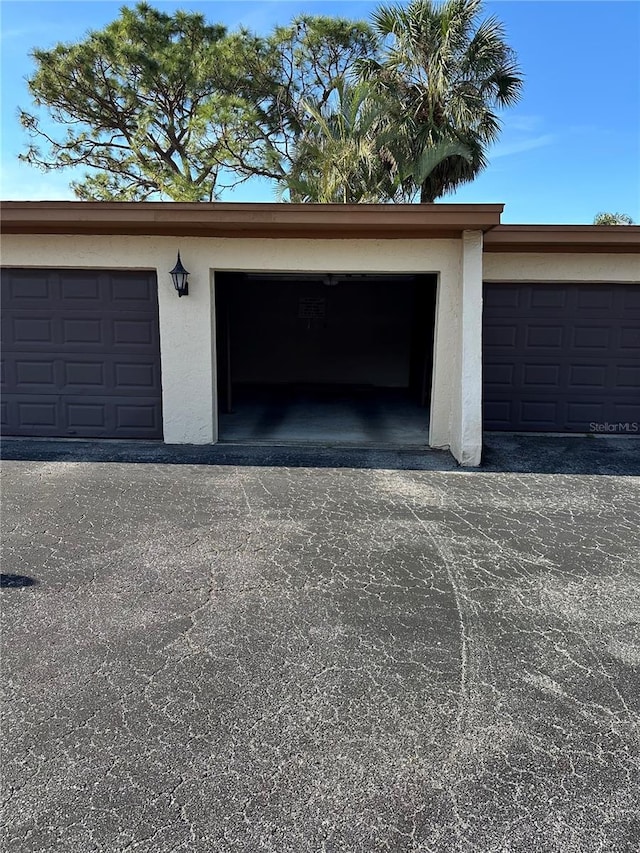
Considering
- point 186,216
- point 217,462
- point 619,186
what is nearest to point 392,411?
Answer: point 217,462

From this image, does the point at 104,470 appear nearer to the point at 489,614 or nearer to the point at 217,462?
the point at 217,462

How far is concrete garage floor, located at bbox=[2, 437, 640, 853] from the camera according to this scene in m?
1.85

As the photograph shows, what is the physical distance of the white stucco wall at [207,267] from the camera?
6648 millimetres

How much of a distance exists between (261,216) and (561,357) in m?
4.56

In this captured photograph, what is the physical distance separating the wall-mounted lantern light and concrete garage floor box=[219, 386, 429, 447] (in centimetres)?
207

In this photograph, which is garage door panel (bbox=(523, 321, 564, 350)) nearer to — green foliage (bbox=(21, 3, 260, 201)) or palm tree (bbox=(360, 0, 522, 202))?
palm tree (bbox=(360, 0, 522, 202))

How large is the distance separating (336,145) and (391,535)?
410 inches

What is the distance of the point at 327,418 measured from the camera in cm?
913

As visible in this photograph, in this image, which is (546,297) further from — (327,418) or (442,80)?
(442,80)

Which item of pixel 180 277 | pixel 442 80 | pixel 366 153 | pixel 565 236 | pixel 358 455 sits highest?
pixel 442 80

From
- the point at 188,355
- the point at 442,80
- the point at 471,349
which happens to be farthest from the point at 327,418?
the point at 442,80

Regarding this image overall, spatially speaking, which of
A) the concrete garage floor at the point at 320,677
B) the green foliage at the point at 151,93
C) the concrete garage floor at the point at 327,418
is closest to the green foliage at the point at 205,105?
the green foliage at the point at 151,93

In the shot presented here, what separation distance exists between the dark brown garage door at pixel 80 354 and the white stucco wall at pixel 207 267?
224mm

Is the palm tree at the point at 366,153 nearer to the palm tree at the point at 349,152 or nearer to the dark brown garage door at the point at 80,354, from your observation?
the palm tree at the point at 349,152
